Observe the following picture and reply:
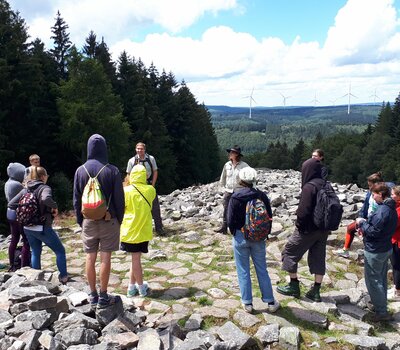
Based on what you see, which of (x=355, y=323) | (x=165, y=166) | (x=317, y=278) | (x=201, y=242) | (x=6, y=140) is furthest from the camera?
(x=165, y=166)

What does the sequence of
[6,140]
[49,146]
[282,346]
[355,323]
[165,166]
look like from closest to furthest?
[282,346] → [355,323] → [6,140] → [49,146] → [165,166]

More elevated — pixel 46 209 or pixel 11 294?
pixel 46 209

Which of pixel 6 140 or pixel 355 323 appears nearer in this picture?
pixel 355 323

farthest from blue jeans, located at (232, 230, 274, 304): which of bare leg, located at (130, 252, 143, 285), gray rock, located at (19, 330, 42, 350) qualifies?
gray rock, located at (19, 330, 42, 350)

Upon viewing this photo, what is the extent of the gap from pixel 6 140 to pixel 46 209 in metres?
20.6

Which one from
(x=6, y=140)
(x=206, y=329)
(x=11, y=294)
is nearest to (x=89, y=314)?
(x=11, y=294)

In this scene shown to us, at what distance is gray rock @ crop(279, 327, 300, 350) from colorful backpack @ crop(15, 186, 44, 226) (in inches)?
170

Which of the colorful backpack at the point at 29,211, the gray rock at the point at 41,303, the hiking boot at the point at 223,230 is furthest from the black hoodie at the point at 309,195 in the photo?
the hiking boot at the point at 223,230

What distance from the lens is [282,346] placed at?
494 centimetres

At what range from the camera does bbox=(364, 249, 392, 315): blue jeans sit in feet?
19.5

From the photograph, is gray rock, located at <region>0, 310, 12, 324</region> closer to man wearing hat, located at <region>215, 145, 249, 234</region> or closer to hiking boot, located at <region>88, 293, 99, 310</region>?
hiking boot, located at <region>88, 293, 99, 310</region>

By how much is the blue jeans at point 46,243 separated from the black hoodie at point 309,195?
13.6 ft

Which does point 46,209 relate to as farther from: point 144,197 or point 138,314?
point 138,314

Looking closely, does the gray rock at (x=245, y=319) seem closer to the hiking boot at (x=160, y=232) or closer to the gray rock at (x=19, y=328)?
the gray rock at (x=19, y=328)
